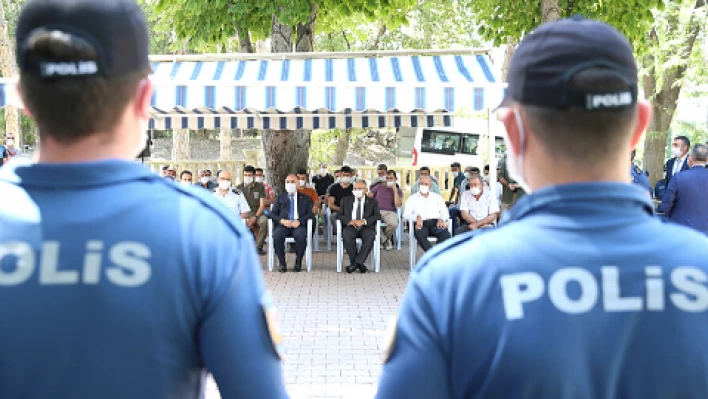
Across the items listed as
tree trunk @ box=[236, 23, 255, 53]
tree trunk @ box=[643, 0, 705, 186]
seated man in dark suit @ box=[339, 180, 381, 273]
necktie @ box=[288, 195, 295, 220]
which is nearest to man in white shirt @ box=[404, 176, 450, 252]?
seated man in dark suit @ box=[339, 180, 381, 273]

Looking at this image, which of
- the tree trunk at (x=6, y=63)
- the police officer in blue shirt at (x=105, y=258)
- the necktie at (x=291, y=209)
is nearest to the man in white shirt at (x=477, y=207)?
the necktie at (x=291, y=209)

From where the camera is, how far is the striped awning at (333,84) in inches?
373

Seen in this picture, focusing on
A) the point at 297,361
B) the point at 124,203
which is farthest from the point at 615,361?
the point at 297,361

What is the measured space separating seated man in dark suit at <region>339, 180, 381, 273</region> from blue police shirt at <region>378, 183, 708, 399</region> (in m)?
10.1

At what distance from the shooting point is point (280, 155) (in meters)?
15.8

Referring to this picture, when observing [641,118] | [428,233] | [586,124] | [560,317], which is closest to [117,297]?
[560,317]

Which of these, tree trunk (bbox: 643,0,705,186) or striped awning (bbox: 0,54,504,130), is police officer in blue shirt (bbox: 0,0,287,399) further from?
tree trunk (bbox: 643,0,705,186)

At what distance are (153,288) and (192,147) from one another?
44.8 meters

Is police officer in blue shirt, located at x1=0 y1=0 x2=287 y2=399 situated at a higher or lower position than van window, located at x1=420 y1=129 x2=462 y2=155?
higher

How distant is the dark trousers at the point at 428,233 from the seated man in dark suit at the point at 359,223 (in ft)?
2.33

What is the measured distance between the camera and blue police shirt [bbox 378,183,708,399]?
1297 mm

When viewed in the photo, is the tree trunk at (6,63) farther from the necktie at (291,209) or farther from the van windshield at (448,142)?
the necktie at (291,209)

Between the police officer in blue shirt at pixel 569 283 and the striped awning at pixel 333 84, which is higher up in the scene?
the striped awning at pixel 333 84

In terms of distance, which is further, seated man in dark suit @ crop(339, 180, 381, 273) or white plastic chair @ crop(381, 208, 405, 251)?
white plastic chair @ crop(381, 208, 405, 251)
